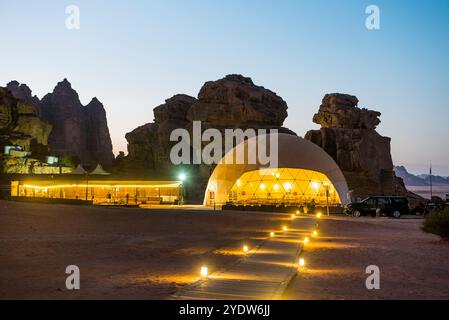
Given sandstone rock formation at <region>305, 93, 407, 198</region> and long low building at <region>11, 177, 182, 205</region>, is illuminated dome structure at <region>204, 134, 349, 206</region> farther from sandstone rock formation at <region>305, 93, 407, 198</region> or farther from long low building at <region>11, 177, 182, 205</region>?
sandstone rock formation at <region>305, 93, 407, 198</region>

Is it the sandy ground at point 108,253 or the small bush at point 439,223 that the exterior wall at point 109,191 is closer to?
the sandy ground at point 108,253

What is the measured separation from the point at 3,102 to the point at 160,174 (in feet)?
112

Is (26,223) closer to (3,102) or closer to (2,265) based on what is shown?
(2,265)

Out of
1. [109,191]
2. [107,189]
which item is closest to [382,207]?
[109,191]

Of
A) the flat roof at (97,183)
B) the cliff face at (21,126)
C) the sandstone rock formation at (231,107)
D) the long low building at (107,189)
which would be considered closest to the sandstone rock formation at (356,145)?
the sandstone rock formation at (231,107)

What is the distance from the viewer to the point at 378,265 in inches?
492

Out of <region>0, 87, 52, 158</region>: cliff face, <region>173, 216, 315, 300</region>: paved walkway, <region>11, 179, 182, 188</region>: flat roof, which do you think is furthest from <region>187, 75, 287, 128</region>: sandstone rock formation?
<region>173, 216, 315, 300</region>: paved walkway

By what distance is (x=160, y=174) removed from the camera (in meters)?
90.1

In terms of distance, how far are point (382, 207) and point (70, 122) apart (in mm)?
114633

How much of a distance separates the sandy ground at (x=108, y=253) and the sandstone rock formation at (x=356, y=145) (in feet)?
193

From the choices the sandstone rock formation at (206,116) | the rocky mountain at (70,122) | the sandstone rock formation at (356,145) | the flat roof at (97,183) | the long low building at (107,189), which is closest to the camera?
the flat roof at (97,183)

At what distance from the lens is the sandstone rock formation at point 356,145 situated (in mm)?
82312

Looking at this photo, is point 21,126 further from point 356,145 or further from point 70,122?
point 356,145
